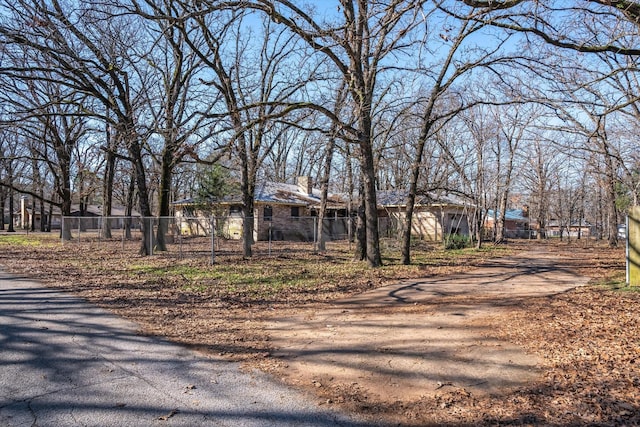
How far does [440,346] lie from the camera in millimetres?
5699

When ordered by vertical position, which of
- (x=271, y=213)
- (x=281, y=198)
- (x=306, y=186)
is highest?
(x=306, y=186)

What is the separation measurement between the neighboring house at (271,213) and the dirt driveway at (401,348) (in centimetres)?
1973

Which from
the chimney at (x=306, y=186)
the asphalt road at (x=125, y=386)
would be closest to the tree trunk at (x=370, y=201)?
the asphalt road at (x=125, y=386)

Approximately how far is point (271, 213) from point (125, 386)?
27.8 metres

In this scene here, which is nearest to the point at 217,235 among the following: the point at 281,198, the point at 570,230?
the point at 281,198

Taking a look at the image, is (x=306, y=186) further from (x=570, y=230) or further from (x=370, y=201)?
(x=570, y=230)

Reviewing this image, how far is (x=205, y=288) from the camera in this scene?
10516mm

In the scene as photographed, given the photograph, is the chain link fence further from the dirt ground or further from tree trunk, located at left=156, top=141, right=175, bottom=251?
the dirt ground

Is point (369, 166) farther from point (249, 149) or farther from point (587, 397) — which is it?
point (587, 397)

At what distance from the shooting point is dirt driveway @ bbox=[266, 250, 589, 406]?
4.48 meters

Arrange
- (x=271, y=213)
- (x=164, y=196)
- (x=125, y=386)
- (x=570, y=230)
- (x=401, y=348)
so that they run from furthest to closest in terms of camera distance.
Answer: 1. (x=570, y=230)
2. (x=271, y=213)
3. (x=164, y=196)
4. (x=401, y=348)
5. (x=125, y=386)

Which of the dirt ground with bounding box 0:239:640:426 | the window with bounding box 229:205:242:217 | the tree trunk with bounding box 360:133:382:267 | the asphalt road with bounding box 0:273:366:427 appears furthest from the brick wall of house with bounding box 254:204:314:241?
the asphalt road with bounding box 0:273:366:427

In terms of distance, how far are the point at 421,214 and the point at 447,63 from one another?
23.0 m

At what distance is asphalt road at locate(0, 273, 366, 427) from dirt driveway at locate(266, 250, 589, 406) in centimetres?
56
